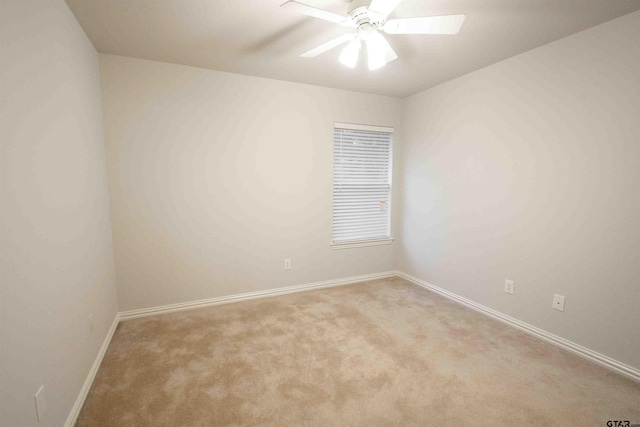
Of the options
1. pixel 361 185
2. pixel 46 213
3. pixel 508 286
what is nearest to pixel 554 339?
pixel 508 286

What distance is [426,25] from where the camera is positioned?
1588 millimetres

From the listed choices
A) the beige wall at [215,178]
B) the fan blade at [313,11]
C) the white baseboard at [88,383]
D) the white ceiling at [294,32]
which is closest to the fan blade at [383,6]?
the fan blade at [313,11]

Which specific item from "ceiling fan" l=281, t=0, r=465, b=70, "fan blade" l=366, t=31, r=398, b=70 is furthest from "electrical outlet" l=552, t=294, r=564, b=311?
"fan blade" l=366, t=31, r=398, b=70

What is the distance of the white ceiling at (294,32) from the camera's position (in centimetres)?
180

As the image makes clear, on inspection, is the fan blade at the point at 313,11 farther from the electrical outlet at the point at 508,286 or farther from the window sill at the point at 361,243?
the electrical outlet at the point at 508,286

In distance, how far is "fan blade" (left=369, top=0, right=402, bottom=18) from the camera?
146 centimetres

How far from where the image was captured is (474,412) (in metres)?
1.63

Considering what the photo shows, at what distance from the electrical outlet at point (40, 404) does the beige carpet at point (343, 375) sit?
36cm

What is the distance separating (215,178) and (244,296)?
1.36 m

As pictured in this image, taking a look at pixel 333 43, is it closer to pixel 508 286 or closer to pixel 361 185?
pixel 361 185

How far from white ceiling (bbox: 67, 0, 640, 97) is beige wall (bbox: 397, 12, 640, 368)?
0.85 feet

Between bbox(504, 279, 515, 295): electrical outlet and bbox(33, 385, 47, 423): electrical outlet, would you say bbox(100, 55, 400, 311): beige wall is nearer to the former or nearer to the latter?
bbox(33, 385, 47, 423): electrical outlet

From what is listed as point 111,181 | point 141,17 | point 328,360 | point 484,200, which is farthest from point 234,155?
point 484,200

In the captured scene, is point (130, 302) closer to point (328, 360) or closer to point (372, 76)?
point (328, 360)
